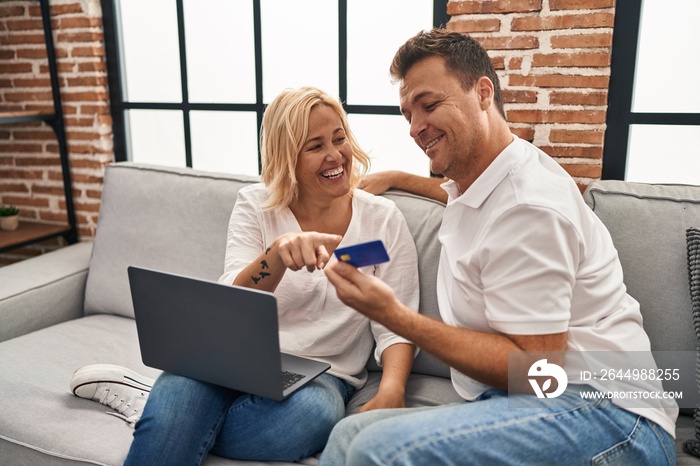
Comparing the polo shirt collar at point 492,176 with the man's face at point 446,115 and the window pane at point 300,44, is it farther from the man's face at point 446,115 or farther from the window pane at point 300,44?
the window pane at point 300,44

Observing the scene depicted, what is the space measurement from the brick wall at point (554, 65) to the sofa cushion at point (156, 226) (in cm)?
95

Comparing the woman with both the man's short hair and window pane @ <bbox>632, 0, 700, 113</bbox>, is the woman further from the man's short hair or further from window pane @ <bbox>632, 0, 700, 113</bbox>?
window pane @ <bbox>632, 0, 700, 113</bbox>

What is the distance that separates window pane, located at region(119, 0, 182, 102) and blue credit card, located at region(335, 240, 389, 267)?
1.85 meters

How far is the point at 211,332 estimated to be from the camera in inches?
48.7

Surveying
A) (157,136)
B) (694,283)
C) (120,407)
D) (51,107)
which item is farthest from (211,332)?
(51,107)

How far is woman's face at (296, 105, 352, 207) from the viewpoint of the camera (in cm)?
161

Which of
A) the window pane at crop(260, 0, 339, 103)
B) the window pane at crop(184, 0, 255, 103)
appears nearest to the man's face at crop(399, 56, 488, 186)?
the window pane at crop(260, 0, 339, 103)

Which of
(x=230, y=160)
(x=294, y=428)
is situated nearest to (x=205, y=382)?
(x=294, y=428)

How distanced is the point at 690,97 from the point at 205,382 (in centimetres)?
175

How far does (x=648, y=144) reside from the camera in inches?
78.0

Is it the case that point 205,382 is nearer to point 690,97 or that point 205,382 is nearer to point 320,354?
point 320,354

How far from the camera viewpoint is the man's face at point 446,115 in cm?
130

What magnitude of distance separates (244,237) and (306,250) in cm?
37

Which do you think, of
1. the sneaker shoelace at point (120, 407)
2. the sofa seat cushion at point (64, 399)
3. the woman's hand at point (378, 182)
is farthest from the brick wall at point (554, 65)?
the sneaker shoelace at point (120, 407)
